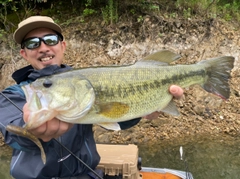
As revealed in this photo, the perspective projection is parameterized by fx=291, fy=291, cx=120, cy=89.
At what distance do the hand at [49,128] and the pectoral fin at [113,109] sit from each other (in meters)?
0.25

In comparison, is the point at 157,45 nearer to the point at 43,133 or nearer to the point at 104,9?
the point at 104,9

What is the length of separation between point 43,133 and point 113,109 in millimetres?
491

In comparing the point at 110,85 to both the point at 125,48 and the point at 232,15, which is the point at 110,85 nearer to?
the point at 125,48

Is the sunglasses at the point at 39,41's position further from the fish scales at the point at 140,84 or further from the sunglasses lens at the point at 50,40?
the fish scales at the point at 140,84

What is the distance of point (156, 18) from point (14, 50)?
3989 mm

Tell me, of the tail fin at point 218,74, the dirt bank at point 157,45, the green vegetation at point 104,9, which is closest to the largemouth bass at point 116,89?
the tail fin at point 218,74

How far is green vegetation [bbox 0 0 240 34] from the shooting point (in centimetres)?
809

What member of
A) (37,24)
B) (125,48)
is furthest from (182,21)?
(37,24)

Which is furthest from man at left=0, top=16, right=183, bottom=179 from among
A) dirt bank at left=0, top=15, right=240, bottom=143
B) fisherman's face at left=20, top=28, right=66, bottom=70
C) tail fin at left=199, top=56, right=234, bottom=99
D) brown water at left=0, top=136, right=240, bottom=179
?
dirt bank at left=0, top=15, right=240, bottom=143

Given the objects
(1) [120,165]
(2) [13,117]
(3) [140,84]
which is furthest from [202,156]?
(2) [13,117]

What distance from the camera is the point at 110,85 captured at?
203 cm

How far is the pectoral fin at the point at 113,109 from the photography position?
198 centimetres

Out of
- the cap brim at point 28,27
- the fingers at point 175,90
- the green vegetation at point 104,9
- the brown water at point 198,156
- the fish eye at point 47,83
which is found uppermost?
the cap brim at point 28,27

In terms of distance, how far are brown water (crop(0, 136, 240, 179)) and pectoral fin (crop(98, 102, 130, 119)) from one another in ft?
10.9
